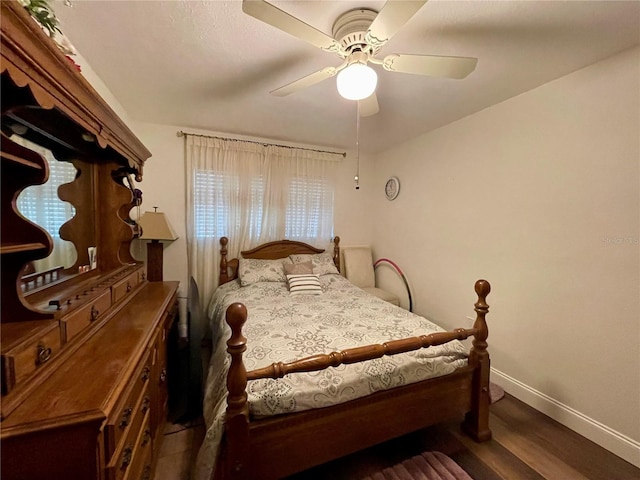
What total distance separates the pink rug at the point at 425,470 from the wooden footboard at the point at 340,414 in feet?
0.55

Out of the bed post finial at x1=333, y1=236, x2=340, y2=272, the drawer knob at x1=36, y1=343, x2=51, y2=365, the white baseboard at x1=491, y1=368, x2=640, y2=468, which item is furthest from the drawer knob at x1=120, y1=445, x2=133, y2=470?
the bed post finial at x1=333, y1=236, x2=340, y2=272

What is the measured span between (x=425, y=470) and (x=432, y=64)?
2.13 meters

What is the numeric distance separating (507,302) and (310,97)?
236 cm

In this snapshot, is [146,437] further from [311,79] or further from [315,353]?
[311,79]

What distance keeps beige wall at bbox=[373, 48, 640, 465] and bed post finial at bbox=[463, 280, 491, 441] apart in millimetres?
699

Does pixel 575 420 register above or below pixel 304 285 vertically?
below

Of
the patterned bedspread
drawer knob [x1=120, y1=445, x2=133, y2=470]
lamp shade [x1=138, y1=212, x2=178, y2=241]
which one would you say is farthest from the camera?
lamp shade [x1=138, y1=212, x2=178, y2=241]

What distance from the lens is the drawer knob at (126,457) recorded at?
0.94 m

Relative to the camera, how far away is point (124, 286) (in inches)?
65.6

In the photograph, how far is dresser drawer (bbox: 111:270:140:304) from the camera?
4.95 feet

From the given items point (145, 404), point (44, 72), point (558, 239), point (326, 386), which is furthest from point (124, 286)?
point (558, 239)

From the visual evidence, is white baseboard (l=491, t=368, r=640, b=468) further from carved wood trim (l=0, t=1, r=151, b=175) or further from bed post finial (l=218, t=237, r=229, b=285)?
carved wood trim (l=0, t=1, r=151, b=175)

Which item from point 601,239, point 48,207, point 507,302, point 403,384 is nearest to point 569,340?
point 507,302

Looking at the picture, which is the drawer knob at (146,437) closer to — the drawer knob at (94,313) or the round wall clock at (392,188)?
the drawer knob at (94,313)
